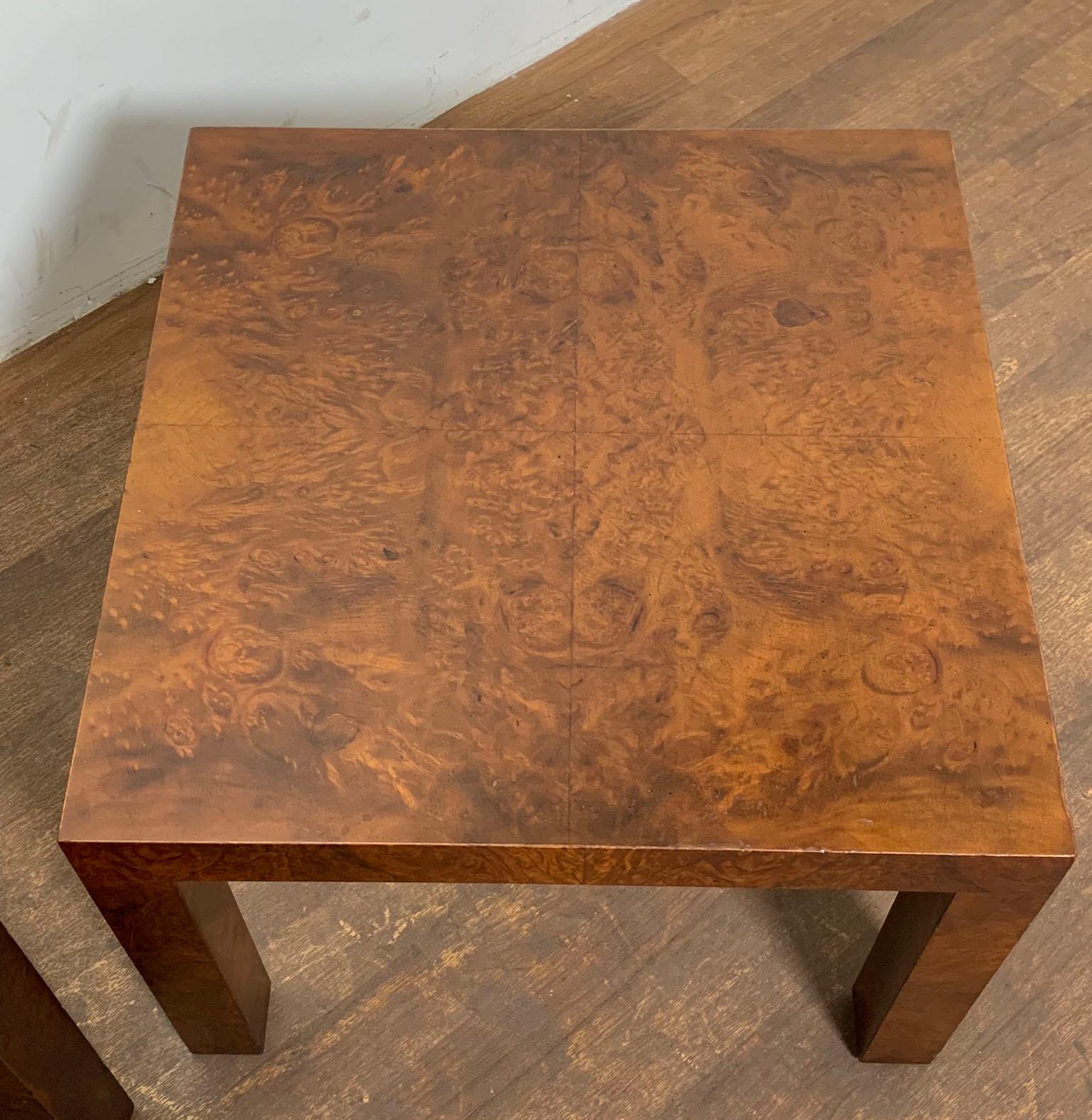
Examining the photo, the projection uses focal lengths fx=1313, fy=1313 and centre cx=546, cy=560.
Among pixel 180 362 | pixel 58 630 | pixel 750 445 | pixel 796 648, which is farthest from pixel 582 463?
pixel 58 630

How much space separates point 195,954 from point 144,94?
122 cm

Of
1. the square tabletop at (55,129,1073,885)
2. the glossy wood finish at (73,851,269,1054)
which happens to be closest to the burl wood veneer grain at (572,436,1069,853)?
the square tabletop at (55,129,1073,885)

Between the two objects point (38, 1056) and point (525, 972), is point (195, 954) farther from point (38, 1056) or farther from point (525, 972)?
point (525, 972)

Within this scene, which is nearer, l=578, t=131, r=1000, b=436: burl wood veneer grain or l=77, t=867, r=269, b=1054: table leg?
l=77, t=867, r=269, b=1054: table leg

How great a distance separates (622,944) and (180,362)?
2.57ft

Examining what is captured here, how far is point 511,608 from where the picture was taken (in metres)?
1.13

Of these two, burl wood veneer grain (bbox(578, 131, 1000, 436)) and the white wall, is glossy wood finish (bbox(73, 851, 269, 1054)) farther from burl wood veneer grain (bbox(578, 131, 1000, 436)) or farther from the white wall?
the white wall

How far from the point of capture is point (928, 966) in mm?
1180

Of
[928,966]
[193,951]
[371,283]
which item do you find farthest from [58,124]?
[928,966]

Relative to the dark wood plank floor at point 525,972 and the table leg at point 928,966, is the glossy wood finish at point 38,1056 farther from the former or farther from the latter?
the table leg at point 928,966

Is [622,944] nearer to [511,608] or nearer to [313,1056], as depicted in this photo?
[313,1056]

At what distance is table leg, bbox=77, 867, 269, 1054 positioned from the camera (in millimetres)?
1096

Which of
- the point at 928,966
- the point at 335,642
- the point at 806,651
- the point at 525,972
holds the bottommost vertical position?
the point at 525,972

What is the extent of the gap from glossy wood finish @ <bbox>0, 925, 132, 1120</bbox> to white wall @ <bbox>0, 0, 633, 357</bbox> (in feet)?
3.59
